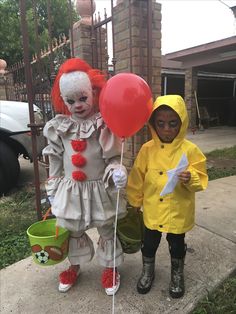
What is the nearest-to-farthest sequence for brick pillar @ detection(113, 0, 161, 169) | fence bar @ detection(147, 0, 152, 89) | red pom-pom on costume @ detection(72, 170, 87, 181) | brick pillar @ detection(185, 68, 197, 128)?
red pom-pom on costume @ detection(72, 170, 87, 181)
fence bar @ detection(147, 0, 152, 89)
brick pillar @ detection(113, 0, 161, 169)
brick pillar @ detection(185, 68, 197, 128)

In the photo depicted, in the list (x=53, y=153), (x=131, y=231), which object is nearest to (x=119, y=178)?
(x=53, y=153)

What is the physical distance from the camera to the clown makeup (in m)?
1.80

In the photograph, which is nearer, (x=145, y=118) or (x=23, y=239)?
(x=145, y=118)

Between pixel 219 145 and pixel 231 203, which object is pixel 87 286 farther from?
pixel 219 145

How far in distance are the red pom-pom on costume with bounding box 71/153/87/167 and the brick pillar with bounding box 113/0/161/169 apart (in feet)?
4.55

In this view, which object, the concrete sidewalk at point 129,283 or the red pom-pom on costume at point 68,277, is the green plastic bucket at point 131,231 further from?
the red pom-pom on costume at point 68,277

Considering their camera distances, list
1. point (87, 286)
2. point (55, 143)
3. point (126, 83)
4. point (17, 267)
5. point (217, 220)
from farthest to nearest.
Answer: point (217, 220), point (17, 267), point (87, 286), point (55, 143), point (126, 83)

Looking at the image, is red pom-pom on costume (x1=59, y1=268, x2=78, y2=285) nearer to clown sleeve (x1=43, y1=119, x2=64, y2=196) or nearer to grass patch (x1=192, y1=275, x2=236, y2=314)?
clown sleeve (x1=43, y1=119, x2=64, y2=196)

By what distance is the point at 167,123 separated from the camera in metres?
1.82

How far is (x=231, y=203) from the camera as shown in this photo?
3.55 meters

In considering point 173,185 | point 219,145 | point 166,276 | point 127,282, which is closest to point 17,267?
point 127,282

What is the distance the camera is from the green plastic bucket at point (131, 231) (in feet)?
6.85

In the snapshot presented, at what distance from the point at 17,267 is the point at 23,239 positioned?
61 cm

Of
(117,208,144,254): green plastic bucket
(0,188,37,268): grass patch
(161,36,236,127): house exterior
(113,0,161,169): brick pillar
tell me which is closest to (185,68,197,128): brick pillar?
(161,36,236,127): house exterior
